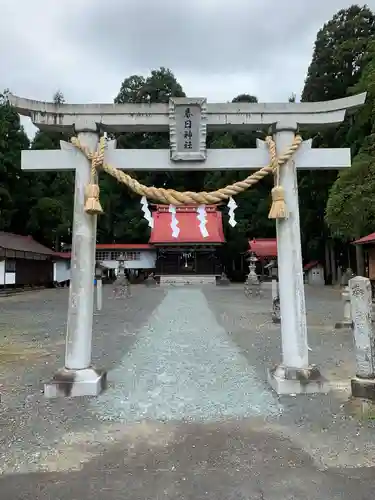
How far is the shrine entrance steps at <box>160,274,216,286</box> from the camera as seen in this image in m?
32.6

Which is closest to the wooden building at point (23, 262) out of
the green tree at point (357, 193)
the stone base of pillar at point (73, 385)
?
the green tree at point (357, 193)

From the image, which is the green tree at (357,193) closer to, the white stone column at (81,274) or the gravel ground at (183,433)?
the gravel ground at (183,433)

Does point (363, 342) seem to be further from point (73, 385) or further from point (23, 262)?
point (23, 262)

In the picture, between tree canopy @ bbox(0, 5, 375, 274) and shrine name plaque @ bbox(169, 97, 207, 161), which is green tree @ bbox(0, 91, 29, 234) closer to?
tree canopy @ bbox(0, 5, 375, 274)

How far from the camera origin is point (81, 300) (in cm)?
505

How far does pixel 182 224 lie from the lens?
34.6 meters

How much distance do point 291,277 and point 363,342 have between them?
3.71 feet

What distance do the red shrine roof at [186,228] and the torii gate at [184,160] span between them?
2688cm

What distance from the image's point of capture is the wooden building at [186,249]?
3306 centimetres

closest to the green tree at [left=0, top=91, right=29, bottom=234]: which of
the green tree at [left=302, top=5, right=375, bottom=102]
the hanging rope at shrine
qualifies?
the green tree at [left=302, top=5, right=375, bottom=102]

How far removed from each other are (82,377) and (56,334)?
556 centimetres

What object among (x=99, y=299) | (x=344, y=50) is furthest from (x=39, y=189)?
(x=344, y=50)

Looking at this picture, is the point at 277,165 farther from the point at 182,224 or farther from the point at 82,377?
the point at 182,224

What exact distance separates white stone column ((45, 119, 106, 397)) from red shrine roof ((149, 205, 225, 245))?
27.1 meters
